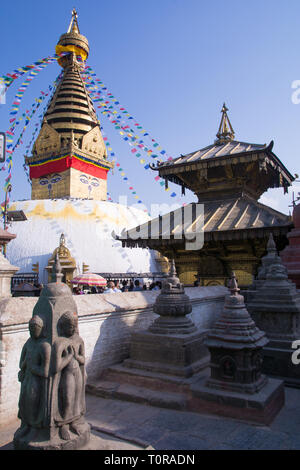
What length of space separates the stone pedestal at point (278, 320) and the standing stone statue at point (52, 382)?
3698 mm

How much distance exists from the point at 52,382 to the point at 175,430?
1.64 m

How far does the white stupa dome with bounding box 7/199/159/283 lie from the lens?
20.5 metres

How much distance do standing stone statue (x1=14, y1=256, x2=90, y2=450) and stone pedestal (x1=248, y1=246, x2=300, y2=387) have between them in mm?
3698

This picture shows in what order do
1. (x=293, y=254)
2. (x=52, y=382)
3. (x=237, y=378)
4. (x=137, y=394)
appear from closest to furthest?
(x=52, y=382)
(x=237, y=378)
(x=137, y=394)
(x=293, y=254)

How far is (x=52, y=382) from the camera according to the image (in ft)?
8.13

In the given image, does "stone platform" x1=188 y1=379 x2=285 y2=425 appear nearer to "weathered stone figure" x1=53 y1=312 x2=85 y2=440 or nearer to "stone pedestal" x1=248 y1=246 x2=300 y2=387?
"stone pedestal" x1=248 y1=246 x2=300 y2=387

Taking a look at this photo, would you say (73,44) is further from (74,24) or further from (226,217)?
(226,217)

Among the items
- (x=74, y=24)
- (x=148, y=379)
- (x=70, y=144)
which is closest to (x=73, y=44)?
(x=74, y=24)

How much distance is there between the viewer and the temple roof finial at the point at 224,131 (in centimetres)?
1155

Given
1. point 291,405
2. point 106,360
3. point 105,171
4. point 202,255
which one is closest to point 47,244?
point 105,171

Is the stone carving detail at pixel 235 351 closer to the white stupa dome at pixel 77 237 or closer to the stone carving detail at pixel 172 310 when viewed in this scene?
the stone carving detail at pixel 172 310

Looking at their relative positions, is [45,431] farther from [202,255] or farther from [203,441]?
[202,255]

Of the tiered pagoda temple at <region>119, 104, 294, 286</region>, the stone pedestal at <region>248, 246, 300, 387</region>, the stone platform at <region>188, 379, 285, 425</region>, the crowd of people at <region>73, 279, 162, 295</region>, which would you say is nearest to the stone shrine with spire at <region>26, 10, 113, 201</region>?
the crowd of people at <region>73, 279, 162, 295</region>

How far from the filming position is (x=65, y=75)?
2958 centimetres
